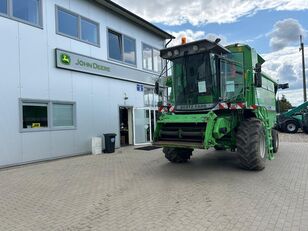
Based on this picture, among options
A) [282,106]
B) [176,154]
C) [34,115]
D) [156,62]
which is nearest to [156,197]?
[176,154]

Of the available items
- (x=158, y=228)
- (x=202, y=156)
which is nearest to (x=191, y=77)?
(x=202, y=156)

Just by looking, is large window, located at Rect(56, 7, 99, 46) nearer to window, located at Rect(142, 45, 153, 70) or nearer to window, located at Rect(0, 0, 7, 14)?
window, located at Rect(0, 0, 7, 14)

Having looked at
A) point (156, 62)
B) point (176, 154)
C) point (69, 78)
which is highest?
point (156, 62)

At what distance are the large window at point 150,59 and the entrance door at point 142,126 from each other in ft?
8.84

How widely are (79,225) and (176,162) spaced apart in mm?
5479

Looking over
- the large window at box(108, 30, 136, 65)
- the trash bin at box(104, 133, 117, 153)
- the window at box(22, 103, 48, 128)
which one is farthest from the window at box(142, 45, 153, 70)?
the window at box(22, 103, 48, 128)

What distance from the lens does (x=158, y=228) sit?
15.1ft

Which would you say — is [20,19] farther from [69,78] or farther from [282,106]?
[282,106]

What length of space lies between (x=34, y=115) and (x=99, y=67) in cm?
411

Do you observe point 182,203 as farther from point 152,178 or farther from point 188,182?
point 152,178

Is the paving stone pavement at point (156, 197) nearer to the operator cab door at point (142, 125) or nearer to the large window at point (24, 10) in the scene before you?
the large window at point (24, 10)

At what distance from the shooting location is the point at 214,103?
8.36 meters

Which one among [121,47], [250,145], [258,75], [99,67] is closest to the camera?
[250,145]

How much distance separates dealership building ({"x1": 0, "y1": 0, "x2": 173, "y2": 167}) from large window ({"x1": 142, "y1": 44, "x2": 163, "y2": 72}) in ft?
0.51
